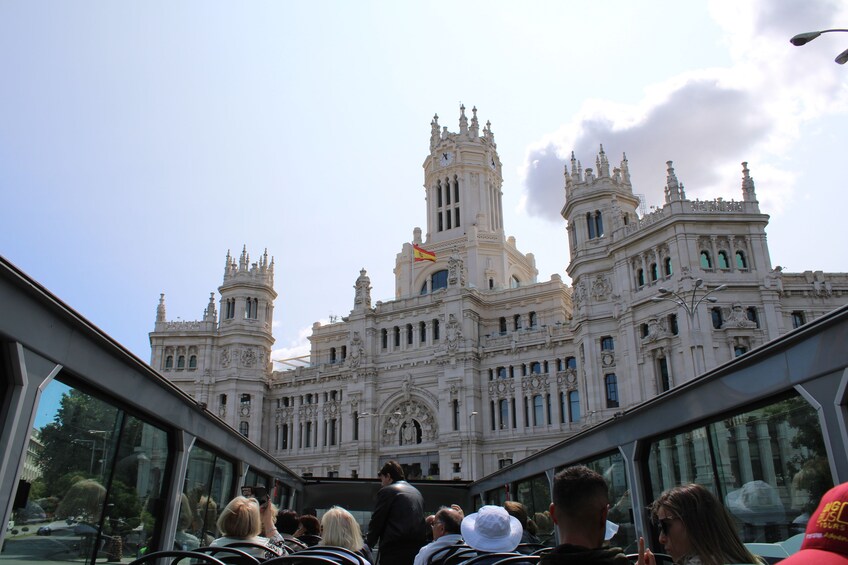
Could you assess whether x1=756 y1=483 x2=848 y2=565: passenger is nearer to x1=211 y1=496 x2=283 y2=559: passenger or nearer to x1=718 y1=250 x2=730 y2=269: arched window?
x1=211 y1=496 x2=283 y2=559: passenger

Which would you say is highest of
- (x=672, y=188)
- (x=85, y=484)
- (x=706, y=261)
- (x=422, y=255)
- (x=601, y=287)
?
(x=422, y=255)

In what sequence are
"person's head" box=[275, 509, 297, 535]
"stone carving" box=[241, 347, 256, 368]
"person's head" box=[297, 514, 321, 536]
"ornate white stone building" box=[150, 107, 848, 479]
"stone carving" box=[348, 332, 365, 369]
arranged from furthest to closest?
"stone carving" box=[241, 347, 256, 368] < "stone carving" box=[348, 332, 365, 369] < "ornate white stone building" box=[150, 107, 848, 479] < "person's head" box=[275, 509, 297, 535] < "person's head" box=[297, 514, 321, 536]

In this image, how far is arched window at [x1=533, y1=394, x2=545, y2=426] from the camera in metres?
54.5

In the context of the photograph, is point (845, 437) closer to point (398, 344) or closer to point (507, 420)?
point (507, 420)

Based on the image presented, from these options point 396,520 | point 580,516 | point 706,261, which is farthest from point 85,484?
point 706,261

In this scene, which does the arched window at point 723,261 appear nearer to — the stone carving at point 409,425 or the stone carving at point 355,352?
the stone carving at point 409,425

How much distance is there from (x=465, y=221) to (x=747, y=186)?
3128 cm

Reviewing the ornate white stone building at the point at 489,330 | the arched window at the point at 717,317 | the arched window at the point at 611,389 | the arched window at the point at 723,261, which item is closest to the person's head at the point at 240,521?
the ornate white stone building at the point at 489,330

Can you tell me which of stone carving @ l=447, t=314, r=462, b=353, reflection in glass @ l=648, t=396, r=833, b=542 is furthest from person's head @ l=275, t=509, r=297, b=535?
stone carving @ l=447, t=314, r=462, b=353

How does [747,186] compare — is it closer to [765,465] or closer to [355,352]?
[355,352]

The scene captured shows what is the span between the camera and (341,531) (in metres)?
7.31

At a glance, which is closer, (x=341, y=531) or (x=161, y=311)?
(x=341, y=531)

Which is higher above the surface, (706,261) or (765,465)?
(706,261)

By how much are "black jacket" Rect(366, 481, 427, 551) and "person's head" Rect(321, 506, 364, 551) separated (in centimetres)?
137
